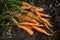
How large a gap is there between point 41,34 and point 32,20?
235 mm

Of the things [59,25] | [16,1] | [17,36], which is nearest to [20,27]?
[17,36]

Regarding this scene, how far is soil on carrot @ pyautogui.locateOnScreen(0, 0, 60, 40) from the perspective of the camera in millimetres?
3342

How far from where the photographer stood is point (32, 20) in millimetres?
3537

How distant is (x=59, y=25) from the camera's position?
362 centimetres

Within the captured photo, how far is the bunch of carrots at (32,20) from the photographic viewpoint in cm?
345

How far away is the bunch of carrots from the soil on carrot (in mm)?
60

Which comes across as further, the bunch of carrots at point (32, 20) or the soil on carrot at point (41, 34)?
the bunch of carrots at point (32, 20)

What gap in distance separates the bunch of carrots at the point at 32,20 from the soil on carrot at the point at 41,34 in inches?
2.4

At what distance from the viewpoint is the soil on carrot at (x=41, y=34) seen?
11.0 feet

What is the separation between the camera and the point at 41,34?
3.50m

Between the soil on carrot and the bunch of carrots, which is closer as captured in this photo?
the soil on carrot

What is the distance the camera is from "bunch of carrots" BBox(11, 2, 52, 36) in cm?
345

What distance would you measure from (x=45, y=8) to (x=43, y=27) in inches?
12.9

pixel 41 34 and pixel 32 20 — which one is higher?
pixel 32 20
